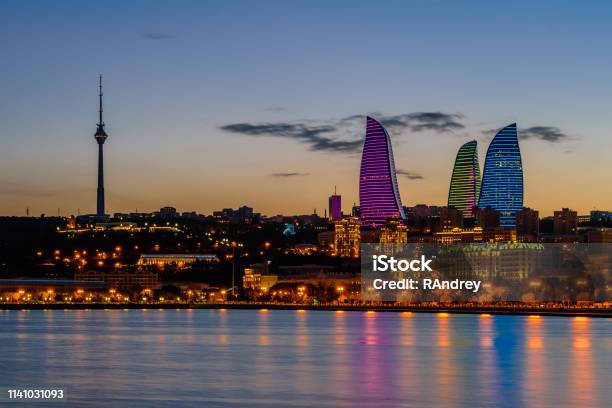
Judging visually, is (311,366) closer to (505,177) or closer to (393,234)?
(393,234)

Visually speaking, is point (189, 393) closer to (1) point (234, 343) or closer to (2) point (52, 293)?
(1) point (234, 343)

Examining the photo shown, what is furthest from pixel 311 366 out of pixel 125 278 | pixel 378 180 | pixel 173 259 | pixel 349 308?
pixel 378 180

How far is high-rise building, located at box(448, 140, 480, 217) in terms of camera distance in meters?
153

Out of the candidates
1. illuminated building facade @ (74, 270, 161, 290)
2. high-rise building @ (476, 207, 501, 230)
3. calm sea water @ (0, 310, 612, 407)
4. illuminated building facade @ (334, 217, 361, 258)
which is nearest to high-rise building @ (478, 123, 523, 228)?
high-rise building @ (476, 207, 501, 230)

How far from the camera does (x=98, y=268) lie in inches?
4584

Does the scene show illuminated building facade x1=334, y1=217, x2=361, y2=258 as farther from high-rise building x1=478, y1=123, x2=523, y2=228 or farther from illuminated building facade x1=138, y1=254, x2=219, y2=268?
high-rise building x1=478, y1=123, x2=523, y2=228

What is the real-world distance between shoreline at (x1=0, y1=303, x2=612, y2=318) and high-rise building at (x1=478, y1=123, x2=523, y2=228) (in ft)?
165

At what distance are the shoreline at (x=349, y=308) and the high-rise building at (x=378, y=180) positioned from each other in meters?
43.4

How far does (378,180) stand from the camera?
139250mm

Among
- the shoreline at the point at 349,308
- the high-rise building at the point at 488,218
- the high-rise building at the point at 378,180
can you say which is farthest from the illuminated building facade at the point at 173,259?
the high-rise building at the point at 488,218

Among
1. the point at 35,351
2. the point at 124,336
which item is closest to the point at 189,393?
the point at 35,351

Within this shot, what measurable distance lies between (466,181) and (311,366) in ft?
384

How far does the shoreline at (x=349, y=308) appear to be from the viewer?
83.7 metres

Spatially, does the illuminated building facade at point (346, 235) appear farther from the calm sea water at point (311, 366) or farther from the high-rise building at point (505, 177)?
the calm sea water at point (311, 366)
